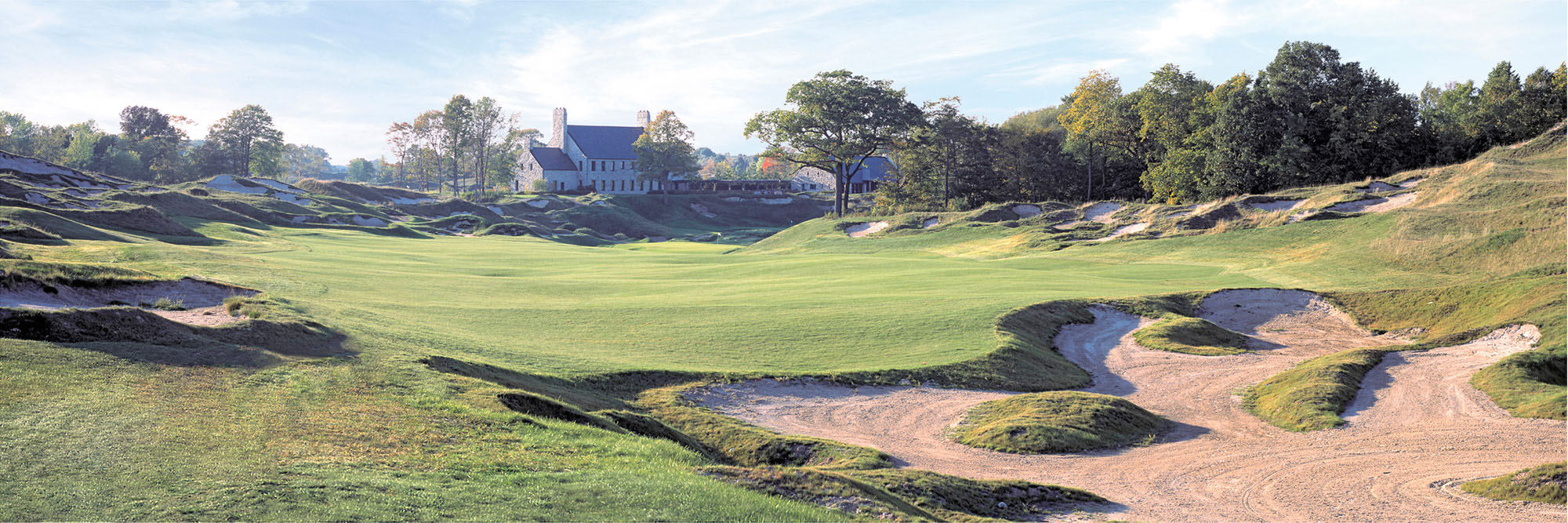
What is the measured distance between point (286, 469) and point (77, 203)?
51142mm

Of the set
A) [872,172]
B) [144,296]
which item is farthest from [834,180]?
[144,296]

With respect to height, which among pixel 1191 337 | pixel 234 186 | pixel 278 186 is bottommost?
pixel 1191 337

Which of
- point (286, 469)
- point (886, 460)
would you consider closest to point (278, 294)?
point (286, 469)

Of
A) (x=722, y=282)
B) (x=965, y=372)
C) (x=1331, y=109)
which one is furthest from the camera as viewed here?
(x=1331, y=109)

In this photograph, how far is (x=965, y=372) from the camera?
18969 mm

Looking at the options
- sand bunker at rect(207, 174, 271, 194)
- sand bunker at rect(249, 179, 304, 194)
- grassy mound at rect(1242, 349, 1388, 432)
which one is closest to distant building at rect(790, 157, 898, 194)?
sand bunker at rect(249, 179, 304, 194)

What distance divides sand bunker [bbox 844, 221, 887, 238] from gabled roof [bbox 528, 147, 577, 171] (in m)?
67.8

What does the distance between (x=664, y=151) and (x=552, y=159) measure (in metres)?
20.6

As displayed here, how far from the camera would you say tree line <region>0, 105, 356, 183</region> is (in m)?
100

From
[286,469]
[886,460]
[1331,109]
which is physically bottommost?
[886,460]

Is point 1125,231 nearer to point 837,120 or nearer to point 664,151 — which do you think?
point 837,120

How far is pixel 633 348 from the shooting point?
20.2 metres

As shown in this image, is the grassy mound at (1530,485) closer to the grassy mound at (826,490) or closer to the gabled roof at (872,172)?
the grassy mound at (826,490)

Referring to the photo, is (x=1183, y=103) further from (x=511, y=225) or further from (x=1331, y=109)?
(x=511, y=225)
